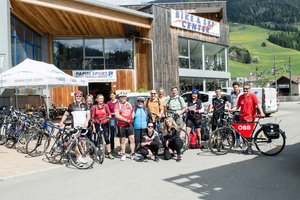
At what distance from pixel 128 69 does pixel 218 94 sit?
13319 mm

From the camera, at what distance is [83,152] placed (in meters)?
8.34

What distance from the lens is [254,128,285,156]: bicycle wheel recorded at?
9.23 meters

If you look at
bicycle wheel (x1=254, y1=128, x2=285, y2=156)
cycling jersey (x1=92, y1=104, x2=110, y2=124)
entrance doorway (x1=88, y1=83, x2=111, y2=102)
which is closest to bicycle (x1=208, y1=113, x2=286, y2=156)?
bicycle wheel (x1=254, y1=128, x2=285, y2=156)

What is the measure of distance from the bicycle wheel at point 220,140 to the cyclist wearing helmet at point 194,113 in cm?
102

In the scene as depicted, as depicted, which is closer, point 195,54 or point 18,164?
point 18,164

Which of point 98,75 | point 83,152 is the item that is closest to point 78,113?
point 83,152

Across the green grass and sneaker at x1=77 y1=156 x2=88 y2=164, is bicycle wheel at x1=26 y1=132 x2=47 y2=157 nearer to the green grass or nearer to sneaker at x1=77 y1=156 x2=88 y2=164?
sneaker at x1=77 y1=156 x2=88 y2=164

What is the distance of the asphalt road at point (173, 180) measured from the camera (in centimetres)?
595

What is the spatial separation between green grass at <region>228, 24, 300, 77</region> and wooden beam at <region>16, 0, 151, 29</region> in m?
88.7

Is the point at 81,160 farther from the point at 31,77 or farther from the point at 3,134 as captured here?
the point at 31,77

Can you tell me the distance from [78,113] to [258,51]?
13220 centimetres


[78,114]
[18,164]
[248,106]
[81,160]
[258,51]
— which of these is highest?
[258,51]

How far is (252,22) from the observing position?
608ft

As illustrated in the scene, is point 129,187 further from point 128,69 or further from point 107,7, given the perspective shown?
point 128,69
